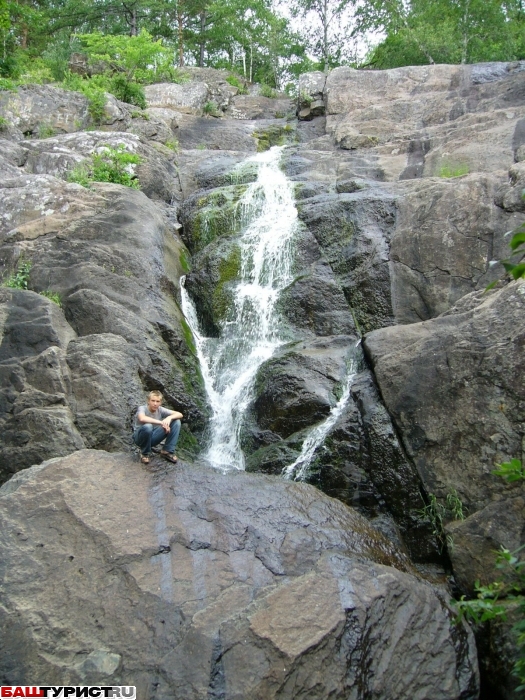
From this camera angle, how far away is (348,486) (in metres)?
8.50

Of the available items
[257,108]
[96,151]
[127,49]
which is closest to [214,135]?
[127,49]

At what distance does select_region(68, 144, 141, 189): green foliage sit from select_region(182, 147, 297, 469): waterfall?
2.82 meters

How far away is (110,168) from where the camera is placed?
1415 cm

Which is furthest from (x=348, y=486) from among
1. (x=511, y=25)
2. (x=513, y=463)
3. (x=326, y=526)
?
(x=511, y=25)

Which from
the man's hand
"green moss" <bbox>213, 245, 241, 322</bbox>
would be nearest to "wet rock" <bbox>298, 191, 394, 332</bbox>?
"green moss" <bbox>213, 245, 241, 322</bbox>

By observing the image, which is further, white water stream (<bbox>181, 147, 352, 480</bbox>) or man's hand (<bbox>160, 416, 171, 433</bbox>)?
white water stream (<bbox>181, 147, 352, 480</bbox>)

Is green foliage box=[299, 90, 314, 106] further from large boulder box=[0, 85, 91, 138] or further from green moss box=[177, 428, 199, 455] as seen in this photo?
green moss box=[177, 428, 199, 455]

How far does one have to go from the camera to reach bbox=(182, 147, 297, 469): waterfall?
1004 centimetres

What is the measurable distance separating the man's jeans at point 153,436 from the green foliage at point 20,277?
440 centimetres

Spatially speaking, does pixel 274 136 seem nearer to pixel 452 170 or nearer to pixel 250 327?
pixel 452 170

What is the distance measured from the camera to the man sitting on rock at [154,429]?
7387 millimetres

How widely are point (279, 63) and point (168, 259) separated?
25.6 metres

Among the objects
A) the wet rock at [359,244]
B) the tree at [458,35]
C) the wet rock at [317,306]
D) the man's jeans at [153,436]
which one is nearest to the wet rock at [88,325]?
the man's jeans at [153,436]

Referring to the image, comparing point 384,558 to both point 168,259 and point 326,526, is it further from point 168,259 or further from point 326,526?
point 168,259
